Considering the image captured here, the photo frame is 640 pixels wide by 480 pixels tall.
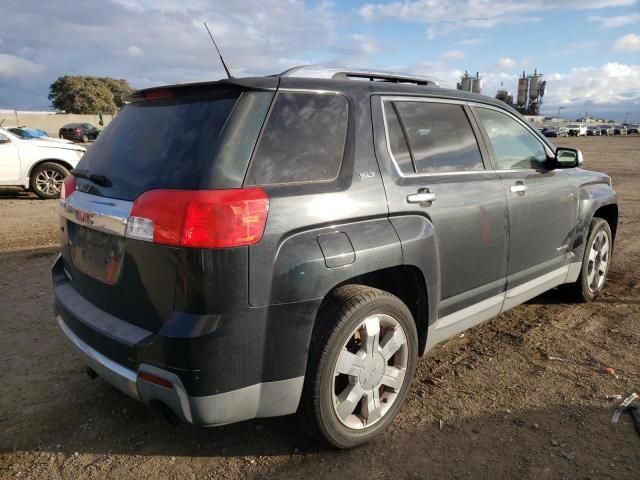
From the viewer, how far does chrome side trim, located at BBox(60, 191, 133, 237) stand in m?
2.27

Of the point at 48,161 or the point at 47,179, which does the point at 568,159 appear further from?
the point at 47,179

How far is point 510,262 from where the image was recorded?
3.53 metres

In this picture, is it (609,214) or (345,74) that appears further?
(609,214)

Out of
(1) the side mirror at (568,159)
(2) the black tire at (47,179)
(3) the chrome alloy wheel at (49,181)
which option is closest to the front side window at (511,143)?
(1) the side mirror at (568,159)

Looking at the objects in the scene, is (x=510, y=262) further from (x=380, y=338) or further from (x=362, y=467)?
(x=362, y=467)

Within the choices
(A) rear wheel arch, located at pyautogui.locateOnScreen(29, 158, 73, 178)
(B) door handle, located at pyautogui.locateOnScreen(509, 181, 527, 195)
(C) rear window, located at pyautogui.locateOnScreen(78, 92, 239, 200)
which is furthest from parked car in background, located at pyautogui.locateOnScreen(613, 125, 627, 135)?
(C) rear window, located at pyautogui.locateOnScreen(78, 92, 239, 200)

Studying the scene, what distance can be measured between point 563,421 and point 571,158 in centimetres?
215

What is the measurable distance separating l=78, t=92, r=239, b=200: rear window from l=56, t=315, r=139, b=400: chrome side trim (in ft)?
2.57

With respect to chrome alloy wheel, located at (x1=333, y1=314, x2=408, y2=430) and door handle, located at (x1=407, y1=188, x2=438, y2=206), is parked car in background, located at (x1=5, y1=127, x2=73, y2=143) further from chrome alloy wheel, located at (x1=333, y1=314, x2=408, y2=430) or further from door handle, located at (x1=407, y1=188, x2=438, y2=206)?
chrome alloy wheel, located at (x1=333, y1=314, x2=408, y2=430)

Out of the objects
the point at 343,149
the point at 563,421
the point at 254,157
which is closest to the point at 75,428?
the point at 254,157

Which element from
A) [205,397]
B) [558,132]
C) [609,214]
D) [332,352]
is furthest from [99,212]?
[558,132]

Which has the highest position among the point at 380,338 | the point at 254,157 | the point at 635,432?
the point at 254,157

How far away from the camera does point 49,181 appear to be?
34.1ft

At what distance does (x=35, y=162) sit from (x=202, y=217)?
31.7 feet
